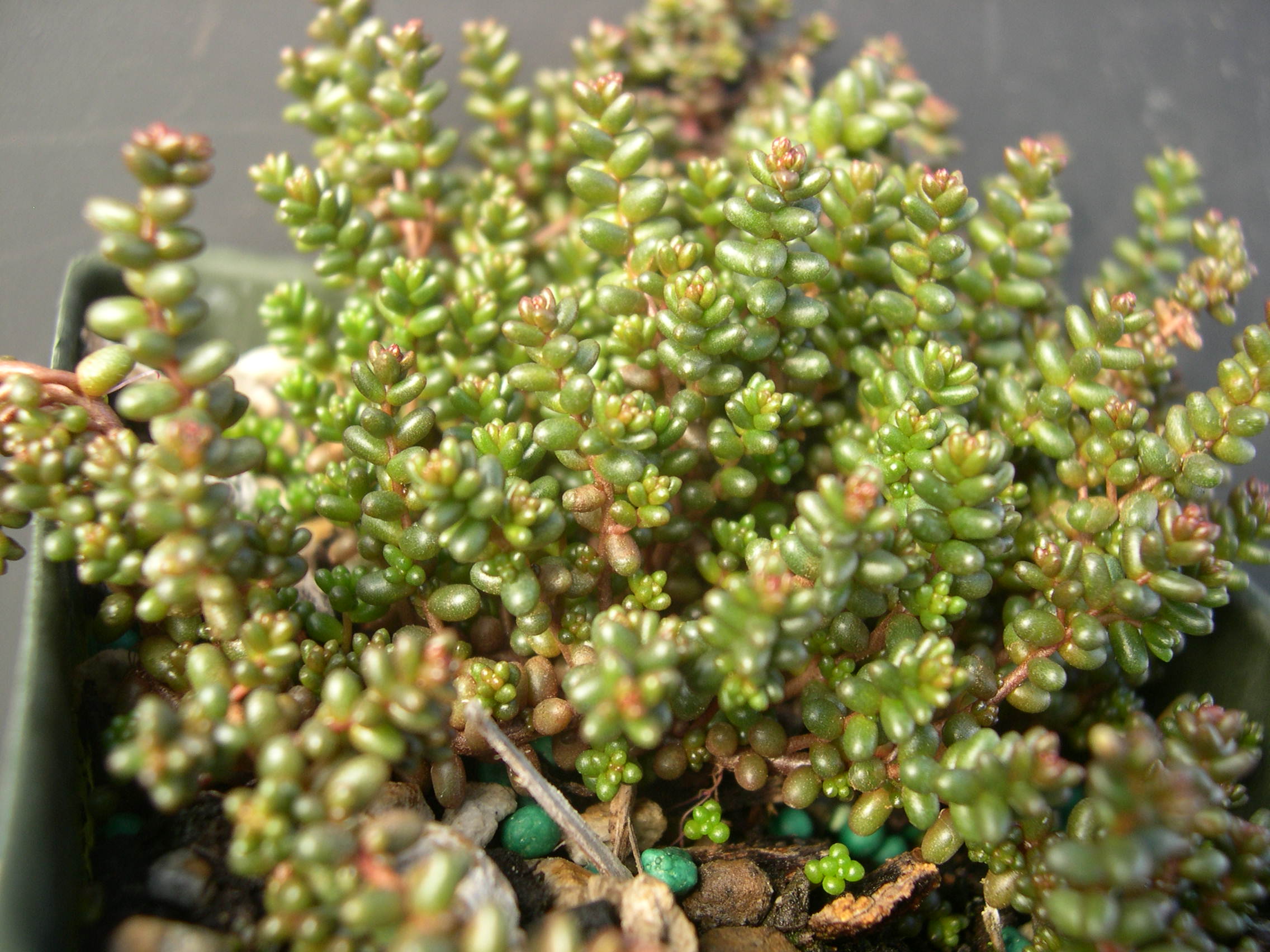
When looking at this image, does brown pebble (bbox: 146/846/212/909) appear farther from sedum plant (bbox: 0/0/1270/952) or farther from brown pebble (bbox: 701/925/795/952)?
brown pebble (bbox: 701/925/795/952)

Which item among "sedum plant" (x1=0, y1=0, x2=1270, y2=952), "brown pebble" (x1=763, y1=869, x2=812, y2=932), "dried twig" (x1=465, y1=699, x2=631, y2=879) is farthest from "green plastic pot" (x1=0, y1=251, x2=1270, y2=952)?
"brown pebble" (x1=763, y1=869, x2=812, y2=932)

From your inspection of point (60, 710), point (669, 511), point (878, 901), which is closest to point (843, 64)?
point (669, 511)

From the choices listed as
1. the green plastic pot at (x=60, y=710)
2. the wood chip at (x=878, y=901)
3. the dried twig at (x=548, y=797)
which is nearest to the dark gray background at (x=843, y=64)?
the green plastic pot at (x=60, y=710)

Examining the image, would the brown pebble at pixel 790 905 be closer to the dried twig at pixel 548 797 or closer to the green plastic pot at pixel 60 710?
the dried twig at pixel 548 797

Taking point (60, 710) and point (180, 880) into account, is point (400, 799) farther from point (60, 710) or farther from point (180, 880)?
point (60, 710)

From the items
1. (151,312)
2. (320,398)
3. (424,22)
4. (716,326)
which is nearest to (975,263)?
(716,326)

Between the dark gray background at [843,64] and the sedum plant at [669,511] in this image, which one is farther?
the dark gray background at [843,64]
